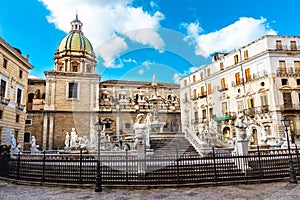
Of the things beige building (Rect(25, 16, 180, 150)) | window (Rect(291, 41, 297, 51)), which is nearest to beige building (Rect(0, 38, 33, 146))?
beige building (Rect(25, 16, 180, 150))

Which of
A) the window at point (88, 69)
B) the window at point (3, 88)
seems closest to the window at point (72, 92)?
the window at point (88, 69)

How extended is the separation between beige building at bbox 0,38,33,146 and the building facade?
1722cm

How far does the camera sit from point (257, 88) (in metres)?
25.9

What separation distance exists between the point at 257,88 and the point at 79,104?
1044 inches

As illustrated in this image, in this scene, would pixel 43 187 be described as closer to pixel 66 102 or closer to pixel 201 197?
pixel 201 197

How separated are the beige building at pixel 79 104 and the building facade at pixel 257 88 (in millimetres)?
5972

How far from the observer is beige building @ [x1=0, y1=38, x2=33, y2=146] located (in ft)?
67.1

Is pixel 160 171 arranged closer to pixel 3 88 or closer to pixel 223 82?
pixel 3 88

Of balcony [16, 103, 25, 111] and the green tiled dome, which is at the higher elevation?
the green tiled dome

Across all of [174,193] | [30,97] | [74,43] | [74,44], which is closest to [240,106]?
[174,193]

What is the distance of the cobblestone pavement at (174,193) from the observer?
647cm

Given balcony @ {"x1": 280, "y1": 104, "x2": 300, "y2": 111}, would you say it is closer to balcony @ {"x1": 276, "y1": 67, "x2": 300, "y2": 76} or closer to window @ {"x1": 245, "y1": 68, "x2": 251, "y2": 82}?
balcony @ {"x1": 276, "y1": 67, "x2": 300, "y2": 76}

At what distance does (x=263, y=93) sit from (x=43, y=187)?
79.6 ft

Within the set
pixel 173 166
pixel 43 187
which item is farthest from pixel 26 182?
pixel 173 166
